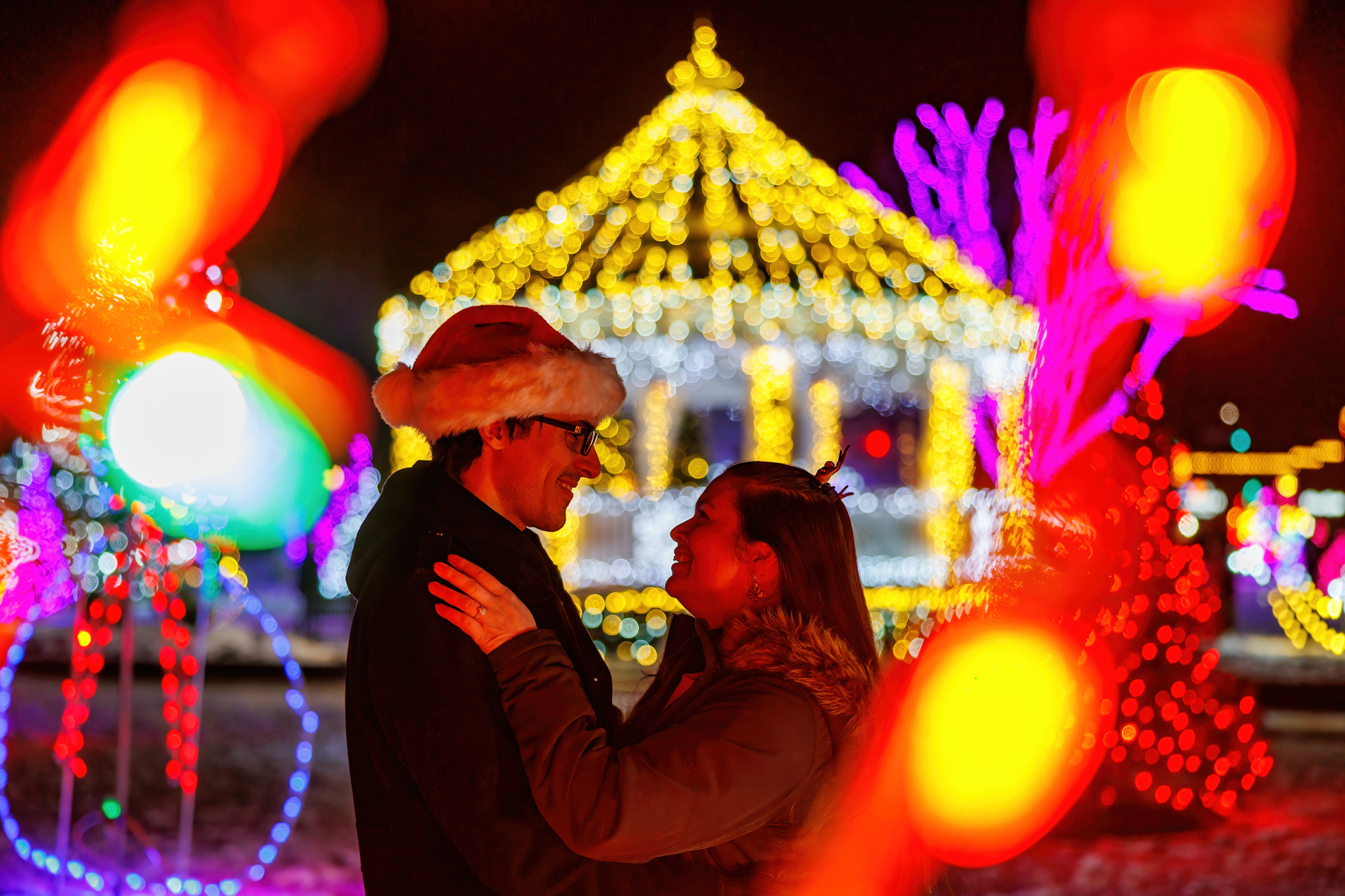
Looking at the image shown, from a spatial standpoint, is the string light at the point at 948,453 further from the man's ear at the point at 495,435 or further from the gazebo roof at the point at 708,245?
the man's ear at the point at 495,435

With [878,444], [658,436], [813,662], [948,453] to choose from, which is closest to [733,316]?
[658,436]

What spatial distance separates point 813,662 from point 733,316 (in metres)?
11.7

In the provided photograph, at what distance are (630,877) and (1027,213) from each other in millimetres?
9176

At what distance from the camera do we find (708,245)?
1375cm

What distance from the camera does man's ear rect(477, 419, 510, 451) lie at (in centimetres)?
270

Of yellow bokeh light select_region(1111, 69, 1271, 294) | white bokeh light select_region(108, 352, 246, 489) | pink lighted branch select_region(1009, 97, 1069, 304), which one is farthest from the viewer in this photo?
pink lighted branch select_region(1009, 97, 1069, 304)

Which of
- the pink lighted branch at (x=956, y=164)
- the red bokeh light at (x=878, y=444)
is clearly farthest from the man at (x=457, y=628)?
the red bokeh light at (x=878, y=444)

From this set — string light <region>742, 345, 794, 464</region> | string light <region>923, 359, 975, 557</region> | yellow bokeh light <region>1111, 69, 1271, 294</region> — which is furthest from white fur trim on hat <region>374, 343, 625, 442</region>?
string light <region>923, 359, 975, 557</region>

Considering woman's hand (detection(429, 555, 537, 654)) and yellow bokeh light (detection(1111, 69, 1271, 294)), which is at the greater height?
yellow bokeh light (detection(1111, 69, 1271, 294))

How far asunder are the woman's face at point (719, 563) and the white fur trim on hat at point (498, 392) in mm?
425

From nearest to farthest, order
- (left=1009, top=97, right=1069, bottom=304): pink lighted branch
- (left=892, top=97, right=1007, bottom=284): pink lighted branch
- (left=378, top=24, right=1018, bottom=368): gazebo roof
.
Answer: (left=1009, top=97, right=1069, bottom=304): pink lighted branch, (left=892, top=97, right=1007, bottom=284): pink lighted branch, (left=378, top=24, right=1018, bottom=368): gazebo roof

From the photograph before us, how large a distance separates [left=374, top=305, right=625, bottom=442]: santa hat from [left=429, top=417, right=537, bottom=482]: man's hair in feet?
0.06

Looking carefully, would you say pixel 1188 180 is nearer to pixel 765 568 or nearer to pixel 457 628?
pixel 765 568

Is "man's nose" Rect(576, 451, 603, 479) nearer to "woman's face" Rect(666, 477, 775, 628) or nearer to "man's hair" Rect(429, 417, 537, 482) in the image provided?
"man's hair" Rect(429, 417, 537, 482)
